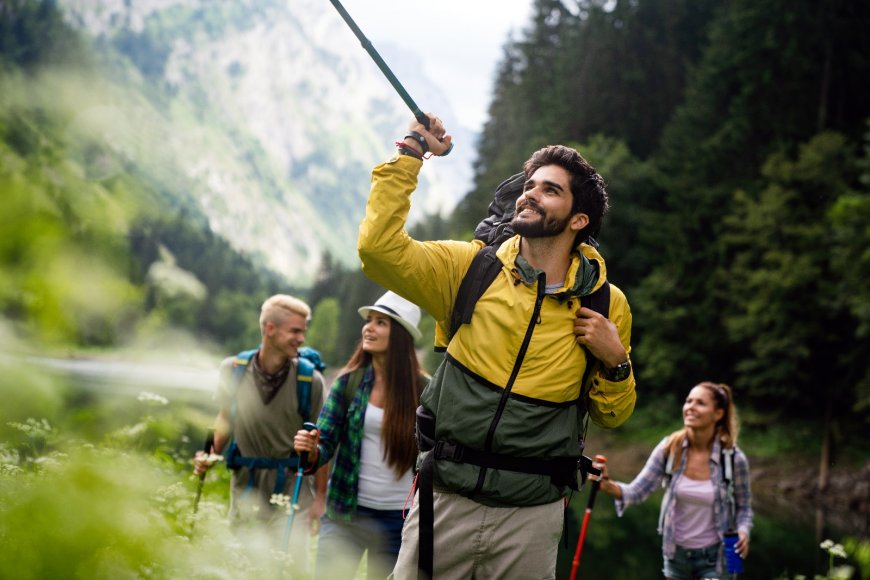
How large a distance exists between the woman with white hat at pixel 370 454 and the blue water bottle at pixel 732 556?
2630 mm

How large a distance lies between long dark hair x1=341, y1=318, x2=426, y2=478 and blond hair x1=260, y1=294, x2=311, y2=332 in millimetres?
698

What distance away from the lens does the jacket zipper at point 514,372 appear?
3232 mm

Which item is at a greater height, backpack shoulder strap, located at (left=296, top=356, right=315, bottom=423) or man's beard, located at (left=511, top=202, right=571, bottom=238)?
man's beard, located at (left=511, top=202, right=571, bottom=238)

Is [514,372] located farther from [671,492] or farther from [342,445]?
[671,492]

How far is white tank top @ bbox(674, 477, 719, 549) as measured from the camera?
21.3 feet

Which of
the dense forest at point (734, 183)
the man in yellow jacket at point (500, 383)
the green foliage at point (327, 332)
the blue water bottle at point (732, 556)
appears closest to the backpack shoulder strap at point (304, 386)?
the man in yellow jacket at point (500, 383)

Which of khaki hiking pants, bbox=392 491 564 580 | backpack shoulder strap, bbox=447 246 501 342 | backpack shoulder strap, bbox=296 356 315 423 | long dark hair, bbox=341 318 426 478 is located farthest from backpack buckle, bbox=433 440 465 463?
backpack shoulder strap, bbox=296 356 315 423

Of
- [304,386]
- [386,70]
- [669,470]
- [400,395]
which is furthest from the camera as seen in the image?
[669,470]

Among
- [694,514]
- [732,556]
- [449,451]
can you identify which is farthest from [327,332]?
[449,451]

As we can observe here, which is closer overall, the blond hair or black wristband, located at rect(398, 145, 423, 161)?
black wristband, located at rect(398, 145, 423, 161)

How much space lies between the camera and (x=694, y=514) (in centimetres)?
659

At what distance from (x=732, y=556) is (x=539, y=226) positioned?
4.03 metres

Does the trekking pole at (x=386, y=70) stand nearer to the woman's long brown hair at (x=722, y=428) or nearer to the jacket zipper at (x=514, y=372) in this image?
the jacket zipper at (x=514, y=372)

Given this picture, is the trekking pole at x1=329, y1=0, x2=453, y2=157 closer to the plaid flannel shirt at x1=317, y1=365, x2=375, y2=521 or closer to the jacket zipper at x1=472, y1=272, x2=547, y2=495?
the jacket zipper at x1=472, y1=272, x2=547, y2=495
